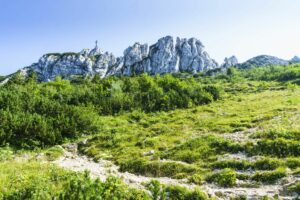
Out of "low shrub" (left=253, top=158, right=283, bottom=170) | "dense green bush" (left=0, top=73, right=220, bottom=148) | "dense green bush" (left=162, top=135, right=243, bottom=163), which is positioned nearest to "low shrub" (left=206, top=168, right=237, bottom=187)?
"low shrub" (left=253, top=158, right=283, bottom=170)

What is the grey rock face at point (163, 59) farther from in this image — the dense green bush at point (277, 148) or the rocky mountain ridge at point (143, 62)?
the dense green bush at point (277, 148)

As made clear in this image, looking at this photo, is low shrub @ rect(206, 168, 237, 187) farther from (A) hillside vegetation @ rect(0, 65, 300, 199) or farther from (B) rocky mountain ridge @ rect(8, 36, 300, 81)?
(B) rocky mountain ridge @ rect(8, 36, 300, 81)

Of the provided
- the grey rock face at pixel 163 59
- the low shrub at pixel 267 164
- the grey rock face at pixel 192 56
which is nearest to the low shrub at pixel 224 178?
the low shrub at pixel 267 164

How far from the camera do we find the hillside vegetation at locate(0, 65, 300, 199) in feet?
40.2

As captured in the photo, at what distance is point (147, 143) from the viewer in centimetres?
2497

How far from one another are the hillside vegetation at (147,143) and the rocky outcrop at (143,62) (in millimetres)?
143648

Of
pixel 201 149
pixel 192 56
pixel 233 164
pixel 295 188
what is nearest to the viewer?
pixel 295 188

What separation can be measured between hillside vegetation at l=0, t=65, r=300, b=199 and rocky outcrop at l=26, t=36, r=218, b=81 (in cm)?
14365

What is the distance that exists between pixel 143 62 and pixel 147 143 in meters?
170

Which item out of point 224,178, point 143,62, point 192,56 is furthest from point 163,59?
point 224,178

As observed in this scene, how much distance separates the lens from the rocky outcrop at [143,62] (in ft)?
620

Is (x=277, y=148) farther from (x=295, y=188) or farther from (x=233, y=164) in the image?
(x=295, y=188)

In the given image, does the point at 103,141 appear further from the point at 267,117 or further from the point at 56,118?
the point at 267,117

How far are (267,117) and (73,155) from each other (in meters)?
17.6
